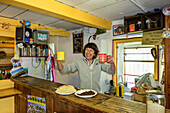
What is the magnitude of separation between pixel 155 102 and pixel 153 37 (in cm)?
240

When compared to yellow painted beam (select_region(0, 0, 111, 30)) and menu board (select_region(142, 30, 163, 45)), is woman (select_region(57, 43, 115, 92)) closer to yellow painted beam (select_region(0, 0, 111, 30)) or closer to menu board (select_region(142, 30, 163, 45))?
yellow painted beam (select_region(0, 0, 111, 30))

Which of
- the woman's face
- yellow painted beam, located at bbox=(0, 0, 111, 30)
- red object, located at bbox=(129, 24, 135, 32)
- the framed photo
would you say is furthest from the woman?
the framed photo

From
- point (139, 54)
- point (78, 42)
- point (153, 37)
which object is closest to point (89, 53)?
point (153, 37)

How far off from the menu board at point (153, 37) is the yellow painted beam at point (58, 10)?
1189mm

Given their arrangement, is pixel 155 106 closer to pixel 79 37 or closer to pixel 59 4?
pixel 59 4

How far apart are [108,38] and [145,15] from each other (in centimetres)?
129

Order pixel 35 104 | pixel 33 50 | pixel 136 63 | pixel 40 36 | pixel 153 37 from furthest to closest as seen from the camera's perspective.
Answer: pixel 136 63, pixel 33 50, pixel 40 36, pixel 153 37, pixel 35 104

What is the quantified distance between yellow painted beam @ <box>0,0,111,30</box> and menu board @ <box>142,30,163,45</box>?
1.19 metres

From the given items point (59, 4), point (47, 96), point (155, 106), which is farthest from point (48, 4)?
point (155, 106)

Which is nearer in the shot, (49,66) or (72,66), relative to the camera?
(72,66)

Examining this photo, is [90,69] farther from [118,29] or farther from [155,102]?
[118,29]

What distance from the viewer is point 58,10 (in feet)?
7.95

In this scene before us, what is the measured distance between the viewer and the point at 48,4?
2262 millimetres

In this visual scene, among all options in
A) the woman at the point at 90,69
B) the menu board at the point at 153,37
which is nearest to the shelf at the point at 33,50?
the woman at the point at 90,69
